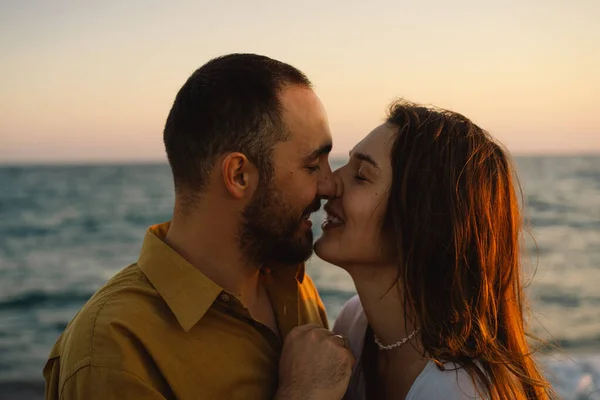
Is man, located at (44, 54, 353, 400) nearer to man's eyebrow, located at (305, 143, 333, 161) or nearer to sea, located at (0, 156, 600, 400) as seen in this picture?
man's eyebrow, located at (305, 143, 333, 161)

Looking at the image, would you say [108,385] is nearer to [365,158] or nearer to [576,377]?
[365,158]

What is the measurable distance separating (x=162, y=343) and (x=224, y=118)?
0.87 m

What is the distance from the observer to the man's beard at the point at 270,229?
2.75 meters

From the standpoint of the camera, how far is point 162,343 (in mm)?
2324

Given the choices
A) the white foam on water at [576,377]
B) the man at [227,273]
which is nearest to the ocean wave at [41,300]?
the white foam on water at [576,377]

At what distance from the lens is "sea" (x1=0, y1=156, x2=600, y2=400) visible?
6.77 metres

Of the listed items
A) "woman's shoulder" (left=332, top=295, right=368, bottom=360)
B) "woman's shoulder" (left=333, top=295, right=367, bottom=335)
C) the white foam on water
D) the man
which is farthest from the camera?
the white foam on water

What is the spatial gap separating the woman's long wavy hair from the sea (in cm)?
40

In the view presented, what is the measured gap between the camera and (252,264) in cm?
280

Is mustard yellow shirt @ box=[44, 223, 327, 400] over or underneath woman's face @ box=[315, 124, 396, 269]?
underneath

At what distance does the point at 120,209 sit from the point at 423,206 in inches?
810

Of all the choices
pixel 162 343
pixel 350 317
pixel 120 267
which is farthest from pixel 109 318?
pixel 120 267

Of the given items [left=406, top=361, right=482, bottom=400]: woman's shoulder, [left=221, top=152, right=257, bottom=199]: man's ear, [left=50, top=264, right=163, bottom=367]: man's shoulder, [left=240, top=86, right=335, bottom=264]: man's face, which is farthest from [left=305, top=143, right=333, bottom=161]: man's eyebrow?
[left=406, top=361, right=482, bottom=400]: woman's shoulder

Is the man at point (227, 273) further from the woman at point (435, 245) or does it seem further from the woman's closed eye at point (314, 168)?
the woman at point (435, 245)
